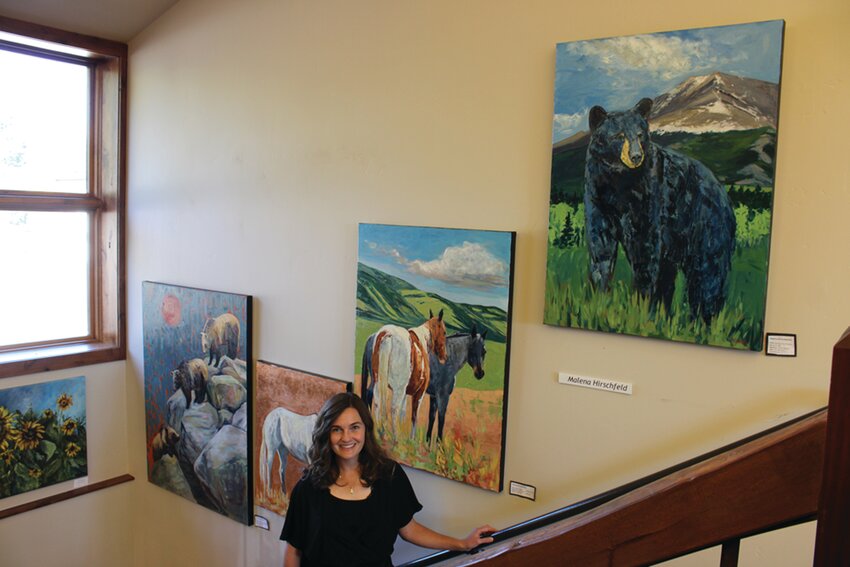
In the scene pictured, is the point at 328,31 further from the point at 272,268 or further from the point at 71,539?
the point at 71,539

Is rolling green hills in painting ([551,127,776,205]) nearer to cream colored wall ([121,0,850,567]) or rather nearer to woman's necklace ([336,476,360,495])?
cream colored wall ([121,0,850,567])

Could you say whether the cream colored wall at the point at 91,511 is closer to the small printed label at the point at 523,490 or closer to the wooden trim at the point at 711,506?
the small printed label at the point at 523,490

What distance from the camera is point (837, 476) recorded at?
19.1 inches

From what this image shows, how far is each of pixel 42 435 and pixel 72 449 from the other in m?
0.20

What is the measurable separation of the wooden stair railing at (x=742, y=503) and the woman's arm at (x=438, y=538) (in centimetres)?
174

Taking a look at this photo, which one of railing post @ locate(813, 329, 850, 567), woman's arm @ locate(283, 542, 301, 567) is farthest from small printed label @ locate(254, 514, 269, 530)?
railing post @ locate(813, 329, 850, 567)

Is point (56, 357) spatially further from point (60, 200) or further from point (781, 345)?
point (781, 345)

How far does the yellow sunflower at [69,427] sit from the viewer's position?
3941 millimetres

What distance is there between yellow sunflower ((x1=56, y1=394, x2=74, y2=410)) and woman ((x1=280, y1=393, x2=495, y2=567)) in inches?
80.2

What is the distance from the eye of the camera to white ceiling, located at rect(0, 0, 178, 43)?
11.6ft

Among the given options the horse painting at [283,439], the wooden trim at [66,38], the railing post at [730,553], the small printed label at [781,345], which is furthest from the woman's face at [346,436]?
the wooden trim at [66,38]

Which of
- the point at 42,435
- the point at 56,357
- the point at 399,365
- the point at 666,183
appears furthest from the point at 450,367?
the point at 42,435

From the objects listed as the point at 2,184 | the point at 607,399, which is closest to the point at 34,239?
the point at 2,184

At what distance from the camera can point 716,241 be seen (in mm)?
2062
